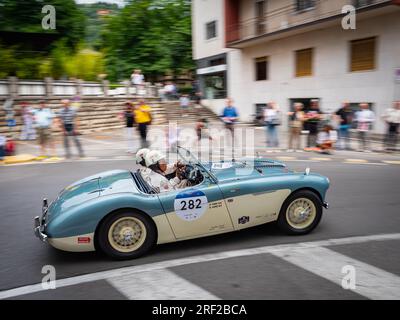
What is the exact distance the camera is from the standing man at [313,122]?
45.0 ft

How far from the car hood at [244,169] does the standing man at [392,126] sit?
9.17m

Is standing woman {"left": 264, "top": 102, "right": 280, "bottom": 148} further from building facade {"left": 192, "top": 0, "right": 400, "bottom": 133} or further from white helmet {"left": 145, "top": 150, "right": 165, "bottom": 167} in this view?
white helmet {"left": 145, "top": 150, "right": 165, "bottom": 167}

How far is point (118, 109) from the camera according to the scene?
23.2 m

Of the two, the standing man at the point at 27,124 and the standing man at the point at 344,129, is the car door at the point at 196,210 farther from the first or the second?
the standing man at the point at 27,124

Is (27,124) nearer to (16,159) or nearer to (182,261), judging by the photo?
(16,159)

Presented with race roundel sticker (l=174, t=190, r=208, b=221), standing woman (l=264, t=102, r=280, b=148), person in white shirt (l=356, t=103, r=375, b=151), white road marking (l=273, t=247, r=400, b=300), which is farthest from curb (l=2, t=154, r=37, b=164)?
person in white shirt (l=356, t=103, r=375, b=151)

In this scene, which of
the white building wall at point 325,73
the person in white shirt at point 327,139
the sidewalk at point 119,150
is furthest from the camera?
the white building wall at point 325,73

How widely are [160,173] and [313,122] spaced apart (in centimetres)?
961

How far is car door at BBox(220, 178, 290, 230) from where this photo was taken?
15.9 feet

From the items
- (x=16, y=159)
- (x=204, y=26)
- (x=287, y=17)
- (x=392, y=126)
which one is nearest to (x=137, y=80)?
(x=204, y=26)

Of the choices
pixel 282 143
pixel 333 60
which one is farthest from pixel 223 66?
pixel 282 143

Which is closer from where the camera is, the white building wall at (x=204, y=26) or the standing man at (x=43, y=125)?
the standing man at (x=43, y=125)
